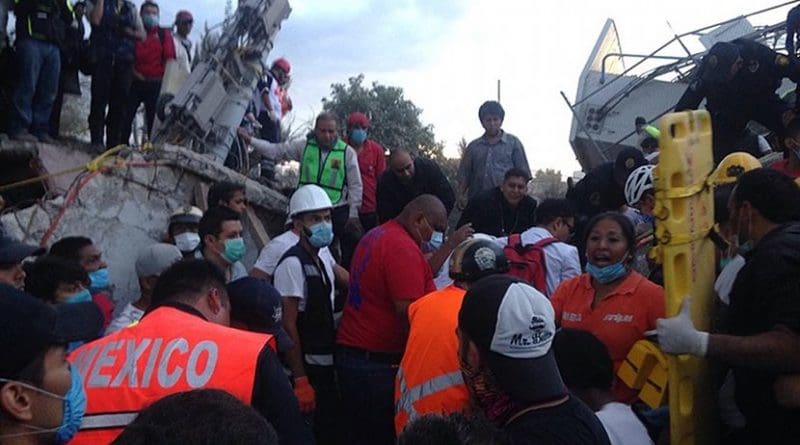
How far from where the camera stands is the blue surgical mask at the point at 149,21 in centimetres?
838

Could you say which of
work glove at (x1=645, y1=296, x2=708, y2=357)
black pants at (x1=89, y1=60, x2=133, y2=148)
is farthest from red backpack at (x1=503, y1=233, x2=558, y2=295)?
black pants at (x1=89, y1=60, x2=133, y2=148)

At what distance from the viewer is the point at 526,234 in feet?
17.9

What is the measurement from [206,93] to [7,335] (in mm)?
6386

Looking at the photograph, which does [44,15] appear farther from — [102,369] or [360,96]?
[360,96]

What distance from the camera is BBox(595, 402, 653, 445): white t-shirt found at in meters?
2.77

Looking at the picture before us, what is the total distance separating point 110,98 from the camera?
7816 millimetres

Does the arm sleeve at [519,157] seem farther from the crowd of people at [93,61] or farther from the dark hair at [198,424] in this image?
the dark hair at [198,424]

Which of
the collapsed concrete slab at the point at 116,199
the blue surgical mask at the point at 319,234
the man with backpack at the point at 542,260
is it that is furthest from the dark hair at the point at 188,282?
the collapsed concrete slab at the point at 116,199

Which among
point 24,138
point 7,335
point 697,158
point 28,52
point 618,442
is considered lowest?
point 618,442

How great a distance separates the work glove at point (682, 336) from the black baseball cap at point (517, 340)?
765 mm

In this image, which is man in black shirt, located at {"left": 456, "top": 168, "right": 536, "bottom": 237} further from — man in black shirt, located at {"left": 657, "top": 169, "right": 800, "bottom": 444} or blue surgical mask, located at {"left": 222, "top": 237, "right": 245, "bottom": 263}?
man in black shirt, located at {"left": 657, "top": 169, "right": 800, "bottom": 444}

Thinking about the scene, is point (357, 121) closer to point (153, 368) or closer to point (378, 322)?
point (378, 322)

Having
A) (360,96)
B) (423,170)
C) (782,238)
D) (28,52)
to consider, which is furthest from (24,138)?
(360,96)

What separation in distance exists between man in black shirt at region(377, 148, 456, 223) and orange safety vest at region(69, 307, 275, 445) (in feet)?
14.7
